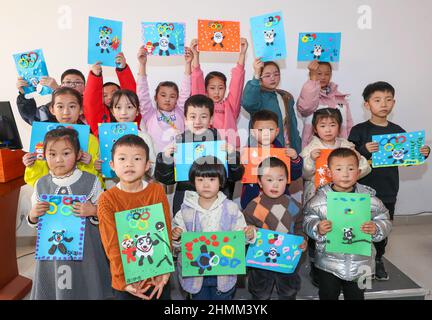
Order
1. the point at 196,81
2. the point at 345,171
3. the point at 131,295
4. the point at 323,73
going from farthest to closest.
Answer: the point at 323,73
the point at 196,81
the point at 345,171
the point at 131,295

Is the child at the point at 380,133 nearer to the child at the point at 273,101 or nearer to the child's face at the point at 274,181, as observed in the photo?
the child at the point at 273,101

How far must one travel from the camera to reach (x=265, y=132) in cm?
236

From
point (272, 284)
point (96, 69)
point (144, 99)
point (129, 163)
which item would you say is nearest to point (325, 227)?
point (272, 284)

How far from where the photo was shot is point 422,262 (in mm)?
3076

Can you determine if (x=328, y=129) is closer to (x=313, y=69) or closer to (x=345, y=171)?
(x=345, y=171)

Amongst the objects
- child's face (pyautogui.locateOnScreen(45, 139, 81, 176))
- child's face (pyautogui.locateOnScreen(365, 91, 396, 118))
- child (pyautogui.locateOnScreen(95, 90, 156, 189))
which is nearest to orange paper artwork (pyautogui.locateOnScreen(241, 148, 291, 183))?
child (pyautogui.locateOnScreen(95, 90, 156, 189))

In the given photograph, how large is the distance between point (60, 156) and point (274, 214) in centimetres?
118

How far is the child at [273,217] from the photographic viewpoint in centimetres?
206

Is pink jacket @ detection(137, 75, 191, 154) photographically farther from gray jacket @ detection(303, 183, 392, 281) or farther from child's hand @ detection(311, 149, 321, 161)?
gray jacket @ detection(303, 183, 392, 281)

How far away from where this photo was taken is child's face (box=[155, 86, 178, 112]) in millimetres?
2674

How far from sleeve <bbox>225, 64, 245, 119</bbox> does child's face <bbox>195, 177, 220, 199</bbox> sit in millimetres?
876

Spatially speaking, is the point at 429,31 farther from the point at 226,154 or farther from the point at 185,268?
the point at 185,268
